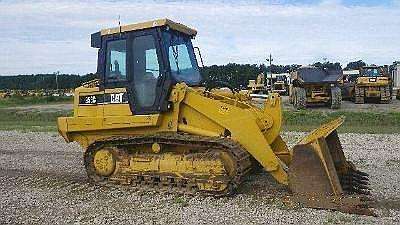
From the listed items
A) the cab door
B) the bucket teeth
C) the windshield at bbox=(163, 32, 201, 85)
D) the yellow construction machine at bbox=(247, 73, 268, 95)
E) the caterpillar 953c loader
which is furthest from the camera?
the yellow construction machine at bbox=(247, 73, 268, 95)

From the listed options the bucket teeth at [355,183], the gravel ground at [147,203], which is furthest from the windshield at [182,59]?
the bucket teeth at [355,183]

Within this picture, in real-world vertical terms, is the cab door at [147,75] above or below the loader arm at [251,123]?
above

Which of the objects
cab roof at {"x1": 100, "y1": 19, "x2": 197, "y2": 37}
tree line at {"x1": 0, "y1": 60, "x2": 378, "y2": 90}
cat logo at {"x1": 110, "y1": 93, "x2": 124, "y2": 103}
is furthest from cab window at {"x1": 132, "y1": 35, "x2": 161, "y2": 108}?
tree line at {"x1": 0, "y1": 60, "x2": 378, "y2": 90}

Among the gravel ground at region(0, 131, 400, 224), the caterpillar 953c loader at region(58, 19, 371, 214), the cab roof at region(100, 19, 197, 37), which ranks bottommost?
the gravel ground at region(0, 131, 400, 224)

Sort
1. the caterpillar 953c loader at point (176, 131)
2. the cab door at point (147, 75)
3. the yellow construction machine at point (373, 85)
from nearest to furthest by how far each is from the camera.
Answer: the caterpillar 953c loader at point (176, 131) < the cab door at point (147, 75) < the yellow construction machine at point (373, 85)

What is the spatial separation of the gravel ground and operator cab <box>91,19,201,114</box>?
167 centimetres

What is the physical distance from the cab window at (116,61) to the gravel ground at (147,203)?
2014mm

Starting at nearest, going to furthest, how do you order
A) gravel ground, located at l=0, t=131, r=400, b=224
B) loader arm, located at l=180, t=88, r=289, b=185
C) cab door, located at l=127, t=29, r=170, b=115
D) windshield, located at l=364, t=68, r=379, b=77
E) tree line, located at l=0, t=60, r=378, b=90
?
1. gravel ground, located at l=0, t=131, r=400, b=224
2. loader arm, located at l=180, t=88, r=289, b=185
3. cab door, located at l=127, t=29, r=170, b=115
4. windshield, located at l=364, t=68, r=379, b=77
5. tree line, located at l=0, t=60, r=378, b=90

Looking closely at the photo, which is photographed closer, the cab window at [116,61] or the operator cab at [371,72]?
the cab window at [116,61]

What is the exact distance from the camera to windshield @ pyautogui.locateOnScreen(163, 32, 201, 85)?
29.0ft

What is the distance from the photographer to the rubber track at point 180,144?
7.84 meters

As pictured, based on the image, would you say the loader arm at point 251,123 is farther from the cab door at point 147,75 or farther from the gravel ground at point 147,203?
the gravel ground at point 147,203

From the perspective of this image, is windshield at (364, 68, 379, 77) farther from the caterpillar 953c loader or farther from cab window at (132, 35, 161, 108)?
cab window at (132, 35, 161, 108)

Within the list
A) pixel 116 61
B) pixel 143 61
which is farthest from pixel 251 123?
pixel 116 61
